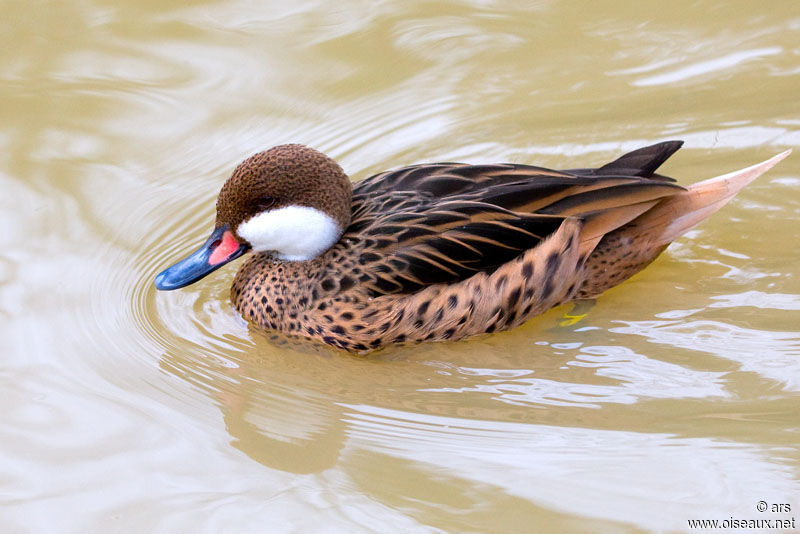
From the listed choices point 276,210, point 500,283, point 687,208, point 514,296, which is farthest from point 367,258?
point 687,208

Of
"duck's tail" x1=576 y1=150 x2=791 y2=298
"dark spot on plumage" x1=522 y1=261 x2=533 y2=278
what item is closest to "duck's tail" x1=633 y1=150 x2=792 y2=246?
"duck's tail" x1=576 y1=150 x2=791 y2=298

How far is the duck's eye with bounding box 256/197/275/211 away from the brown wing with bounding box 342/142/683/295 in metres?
0.47

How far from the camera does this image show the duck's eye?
6012mm

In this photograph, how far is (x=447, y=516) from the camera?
479 centimetres

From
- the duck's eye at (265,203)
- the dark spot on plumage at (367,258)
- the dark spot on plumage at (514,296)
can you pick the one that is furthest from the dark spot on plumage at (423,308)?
the duck's eye at (265,203)

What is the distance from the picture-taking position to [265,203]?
6031 millimetres

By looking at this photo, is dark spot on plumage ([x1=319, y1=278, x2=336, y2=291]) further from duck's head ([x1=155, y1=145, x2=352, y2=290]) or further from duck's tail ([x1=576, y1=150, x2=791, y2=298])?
duck's tail ([x1=576, y1=150, x2=791, y2=298])

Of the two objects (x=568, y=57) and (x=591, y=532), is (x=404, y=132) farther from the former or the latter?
(x=591, y=532)

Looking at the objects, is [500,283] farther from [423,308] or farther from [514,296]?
[423,308]

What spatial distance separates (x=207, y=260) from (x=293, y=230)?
526 mm

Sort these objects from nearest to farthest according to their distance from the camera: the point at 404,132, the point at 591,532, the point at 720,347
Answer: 1. the point at 591,532
2. the point at 720,347
3. the point at 404,132

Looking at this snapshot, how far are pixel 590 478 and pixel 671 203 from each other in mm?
2126

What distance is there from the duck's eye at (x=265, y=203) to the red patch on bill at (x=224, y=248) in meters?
0.26

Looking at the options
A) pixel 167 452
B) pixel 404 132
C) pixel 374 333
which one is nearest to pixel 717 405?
pixel 374 333
